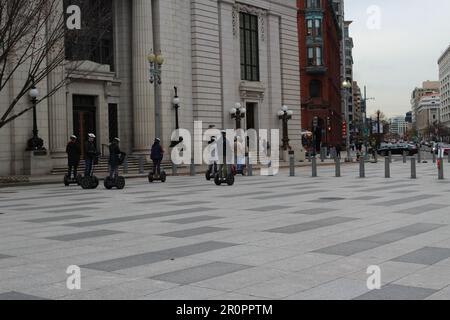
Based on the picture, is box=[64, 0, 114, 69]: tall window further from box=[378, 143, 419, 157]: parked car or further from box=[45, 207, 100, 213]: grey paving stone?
box=[378, 143, 419, 157]: parked car

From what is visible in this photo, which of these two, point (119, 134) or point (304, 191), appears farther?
point (119, 134)

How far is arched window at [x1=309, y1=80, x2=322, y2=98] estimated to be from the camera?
7950 cm

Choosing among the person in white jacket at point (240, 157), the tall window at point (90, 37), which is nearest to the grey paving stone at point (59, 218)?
the person in white jacket at point (240, 157)

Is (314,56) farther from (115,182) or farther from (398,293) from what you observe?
(398,293)

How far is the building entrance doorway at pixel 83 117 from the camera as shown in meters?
32.8

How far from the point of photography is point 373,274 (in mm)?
6215

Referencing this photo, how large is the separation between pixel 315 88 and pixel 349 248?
242ft

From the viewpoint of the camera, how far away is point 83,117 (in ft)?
109

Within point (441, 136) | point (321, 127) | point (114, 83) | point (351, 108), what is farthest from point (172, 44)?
point (441, 136)

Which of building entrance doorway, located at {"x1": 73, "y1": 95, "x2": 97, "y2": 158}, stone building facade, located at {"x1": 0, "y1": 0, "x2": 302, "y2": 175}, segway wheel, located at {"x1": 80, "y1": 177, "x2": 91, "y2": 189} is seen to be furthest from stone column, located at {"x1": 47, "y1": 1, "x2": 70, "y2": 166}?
segway wheel, located at {"x1": 80, "y1": 177, "x2": 91, "y2": 189}

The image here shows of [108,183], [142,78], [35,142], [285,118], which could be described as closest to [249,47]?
[285,118]

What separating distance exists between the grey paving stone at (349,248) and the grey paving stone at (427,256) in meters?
0.64
